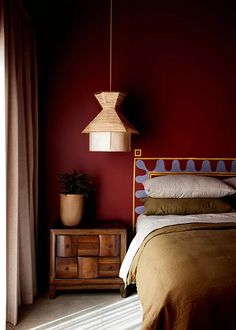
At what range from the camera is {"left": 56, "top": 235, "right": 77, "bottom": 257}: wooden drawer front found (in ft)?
10.2

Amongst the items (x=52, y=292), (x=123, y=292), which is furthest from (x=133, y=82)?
(x=52, y=292)

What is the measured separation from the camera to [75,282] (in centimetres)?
312

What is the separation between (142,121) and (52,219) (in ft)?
4.16

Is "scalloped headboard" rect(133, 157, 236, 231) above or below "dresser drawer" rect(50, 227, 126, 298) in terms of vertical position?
above

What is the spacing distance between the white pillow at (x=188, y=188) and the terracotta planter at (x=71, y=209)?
62cm

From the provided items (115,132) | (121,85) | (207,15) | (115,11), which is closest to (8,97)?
(115,132)

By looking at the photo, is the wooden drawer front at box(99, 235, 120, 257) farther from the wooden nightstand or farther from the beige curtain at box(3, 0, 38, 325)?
the beige curtain at box(3, 0, 38, 325)

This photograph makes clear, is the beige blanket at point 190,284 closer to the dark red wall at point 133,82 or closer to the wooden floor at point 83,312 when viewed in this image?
the wooden floor at point 83,312

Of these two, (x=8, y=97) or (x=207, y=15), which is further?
(x=207, y=15)

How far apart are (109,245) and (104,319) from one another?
2.01ft

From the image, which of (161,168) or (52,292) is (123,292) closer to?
(52,292)

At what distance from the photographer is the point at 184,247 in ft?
7.01

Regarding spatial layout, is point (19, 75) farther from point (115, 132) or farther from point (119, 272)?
point (119, 272)

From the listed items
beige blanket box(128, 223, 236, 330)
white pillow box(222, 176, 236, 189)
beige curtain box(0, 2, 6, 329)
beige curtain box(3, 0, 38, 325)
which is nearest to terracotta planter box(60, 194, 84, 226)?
beige curtain box(3, 0, 38, 325)
